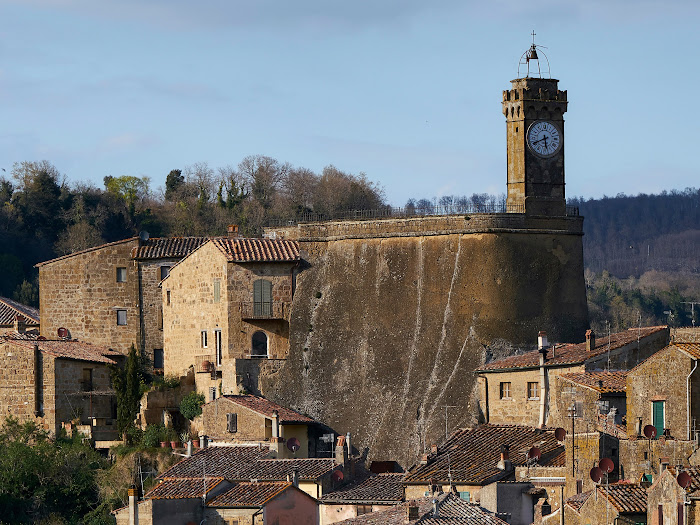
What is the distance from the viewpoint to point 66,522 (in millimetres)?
53312

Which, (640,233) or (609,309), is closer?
(609,309)

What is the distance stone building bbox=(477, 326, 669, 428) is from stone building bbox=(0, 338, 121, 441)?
13669 millimetres

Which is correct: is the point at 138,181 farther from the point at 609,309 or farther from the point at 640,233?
the point at 640,233

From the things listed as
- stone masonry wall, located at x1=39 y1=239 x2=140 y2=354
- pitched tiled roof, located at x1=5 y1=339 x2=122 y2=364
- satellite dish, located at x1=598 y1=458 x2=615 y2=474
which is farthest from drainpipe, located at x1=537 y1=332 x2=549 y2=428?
stone masonry wall, located at x1=39 y1=239 x2=140 y2=354

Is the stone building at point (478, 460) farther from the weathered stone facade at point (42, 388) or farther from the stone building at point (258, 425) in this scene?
the weathered stone facade at point (42, 388)

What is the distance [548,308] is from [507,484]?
1304 cm

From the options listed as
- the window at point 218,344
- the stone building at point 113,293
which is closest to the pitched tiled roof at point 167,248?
the stone building at point 113,293

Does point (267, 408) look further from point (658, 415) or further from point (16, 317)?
point (16, 317)

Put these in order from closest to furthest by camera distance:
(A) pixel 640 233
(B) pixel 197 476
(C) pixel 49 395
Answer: (B) pixel 197 476
(C) pixel 49 395
(A) pixel 640 233

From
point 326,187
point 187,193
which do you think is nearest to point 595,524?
point 326,187

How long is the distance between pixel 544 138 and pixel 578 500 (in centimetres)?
2022

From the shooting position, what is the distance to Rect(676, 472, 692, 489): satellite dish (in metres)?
32.2

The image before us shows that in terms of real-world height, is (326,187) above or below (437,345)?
above

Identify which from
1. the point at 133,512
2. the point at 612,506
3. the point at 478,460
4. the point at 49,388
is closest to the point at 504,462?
the point at 478,460
